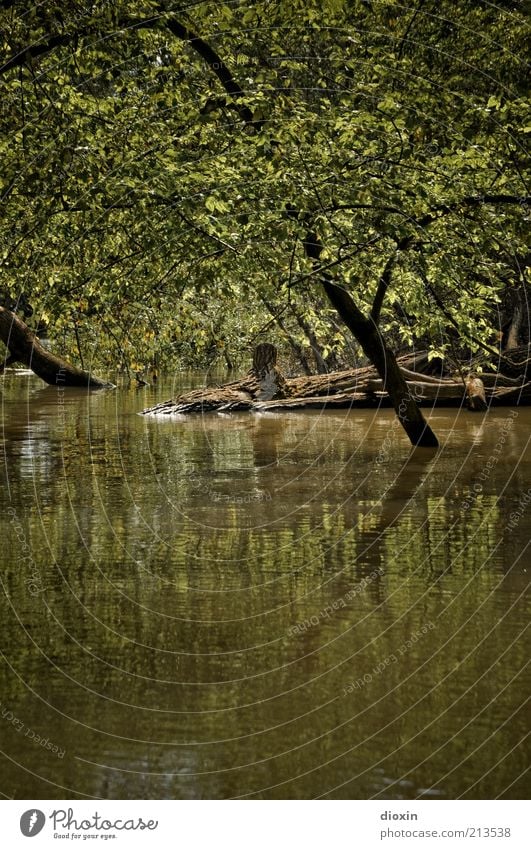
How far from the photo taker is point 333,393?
30453 millimetres

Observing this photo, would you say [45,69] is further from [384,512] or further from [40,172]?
[384,512]

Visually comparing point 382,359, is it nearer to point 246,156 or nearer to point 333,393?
point 246,156

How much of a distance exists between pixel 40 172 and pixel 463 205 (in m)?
6.11

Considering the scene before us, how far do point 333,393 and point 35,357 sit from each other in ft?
40.5

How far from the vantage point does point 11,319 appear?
27.9 metres

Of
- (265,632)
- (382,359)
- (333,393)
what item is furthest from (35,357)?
(265,632)

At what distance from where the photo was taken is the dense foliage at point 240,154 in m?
14.9

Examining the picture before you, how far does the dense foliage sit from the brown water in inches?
121

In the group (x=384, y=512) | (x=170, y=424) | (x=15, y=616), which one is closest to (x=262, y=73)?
(x=384, y=512)

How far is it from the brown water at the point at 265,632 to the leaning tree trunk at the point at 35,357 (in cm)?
1223

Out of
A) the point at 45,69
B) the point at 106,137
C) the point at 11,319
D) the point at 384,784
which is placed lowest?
the point at 384,784
